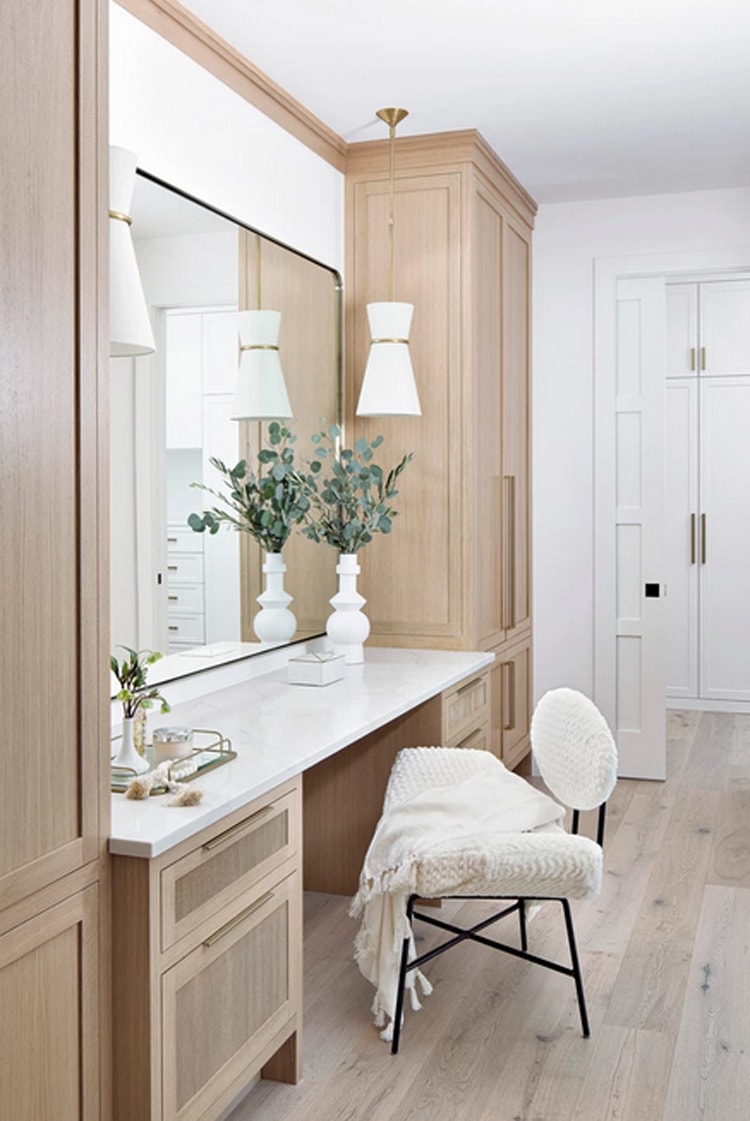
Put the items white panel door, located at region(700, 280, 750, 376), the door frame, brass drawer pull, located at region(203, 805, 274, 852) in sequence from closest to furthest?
brass drawer pull, located at region(203, 805, 274, 852) → the door frame → white panel door, located at region(700, 280, 750, 376)

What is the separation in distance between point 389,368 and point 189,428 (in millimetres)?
949

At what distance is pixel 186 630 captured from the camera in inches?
119

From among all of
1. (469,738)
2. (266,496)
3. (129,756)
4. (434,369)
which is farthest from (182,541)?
(434,369)

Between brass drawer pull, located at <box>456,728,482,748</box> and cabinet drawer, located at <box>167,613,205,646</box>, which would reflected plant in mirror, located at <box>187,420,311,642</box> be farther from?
brass drawer pull, located at <box>456,728,482,748</box>

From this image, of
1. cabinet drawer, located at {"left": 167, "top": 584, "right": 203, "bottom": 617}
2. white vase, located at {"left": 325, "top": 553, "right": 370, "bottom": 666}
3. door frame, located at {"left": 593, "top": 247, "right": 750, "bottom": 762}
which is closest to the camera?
cabinet drawer, located at {"left": 167, "top": 584, "right": 203, "bottom": 617}

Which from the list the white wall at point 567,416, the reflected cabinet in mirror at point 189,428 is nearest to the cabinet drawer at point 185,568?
the reflected cabinet in mirror at point 189,428

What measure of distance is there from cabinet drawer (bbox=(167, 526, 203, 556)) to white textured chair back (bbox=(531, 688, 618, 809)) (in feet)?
3.49

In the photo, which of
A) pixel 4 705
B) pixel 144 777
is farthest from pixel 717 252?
pixel 4 705

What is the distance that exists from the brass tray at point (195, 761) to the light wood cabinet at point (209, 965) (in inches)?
5.4

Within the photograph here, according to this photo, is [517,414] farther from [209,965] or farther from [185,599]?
[209,965]

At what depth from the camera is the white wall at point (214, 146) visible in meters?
2.76

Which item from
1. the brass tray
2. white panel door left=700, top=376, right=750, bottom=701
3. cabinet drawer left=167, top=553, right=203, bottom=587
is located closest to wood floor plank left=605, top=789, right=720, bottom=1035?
the brass tray

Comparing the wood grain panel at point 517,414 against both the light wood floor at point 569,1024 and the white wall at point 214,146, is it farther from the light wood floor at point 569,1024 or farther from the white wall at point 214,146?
the light wood floor at point 569,1024

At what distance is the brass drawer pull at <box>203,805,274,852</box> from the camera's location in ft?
6.63
